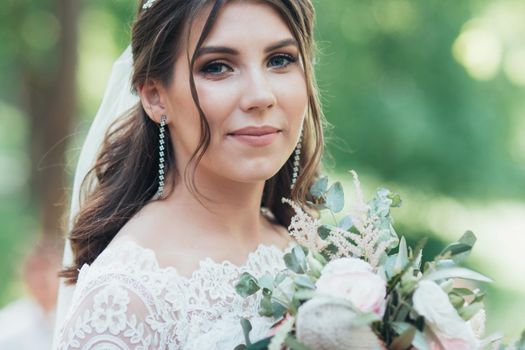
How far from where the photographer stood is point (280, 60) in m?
3.50

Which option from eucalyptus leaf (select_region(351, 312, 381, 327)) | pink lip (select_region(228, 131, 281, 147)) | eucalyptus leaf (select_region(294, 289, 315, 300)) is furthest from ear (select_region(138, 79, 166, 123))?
eucalyptus leaf (select_region(351, 312, 381, 327))

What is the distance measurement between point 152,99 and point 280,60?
51 centimetres

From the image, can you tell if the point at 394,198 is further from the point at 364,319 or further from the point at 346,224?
the point at 364,319

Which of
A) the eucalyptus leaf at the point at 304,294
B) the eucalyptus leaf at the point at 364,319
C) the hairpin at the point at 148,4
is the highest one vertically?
the hairpin at the point at 148,4

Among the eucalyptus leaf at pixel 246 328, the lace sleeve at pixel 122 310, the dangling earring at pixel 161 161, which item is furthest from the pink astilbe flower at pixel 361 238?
the dangling earring at pixel 161 161

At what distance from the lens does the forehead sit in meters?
3.36

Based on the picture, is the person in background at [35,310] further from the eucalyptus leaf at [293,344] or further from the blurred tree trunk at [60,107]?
the eucalyptus leaf at [293,344]

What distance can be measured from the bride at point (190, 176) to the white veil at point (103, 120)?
19cm

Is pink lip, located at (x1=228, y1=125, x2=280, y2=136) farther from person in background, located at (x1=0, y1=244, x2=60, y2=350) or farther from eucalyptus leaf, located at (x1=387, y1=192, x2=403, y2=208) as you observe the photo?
person in background, located at (x1=0, y1=244, x2=60, y2=350)

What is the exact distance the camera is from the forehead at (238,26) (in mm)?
3355

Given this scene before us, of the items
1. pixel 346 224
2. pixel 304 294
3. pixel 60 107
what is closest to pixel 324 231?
pixel 346 224

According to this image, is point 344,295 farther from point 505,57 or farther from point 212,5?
point 505,57

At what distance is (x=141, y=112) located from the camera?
3.80 m

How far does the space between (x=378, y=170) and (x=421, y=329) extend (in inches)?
292
